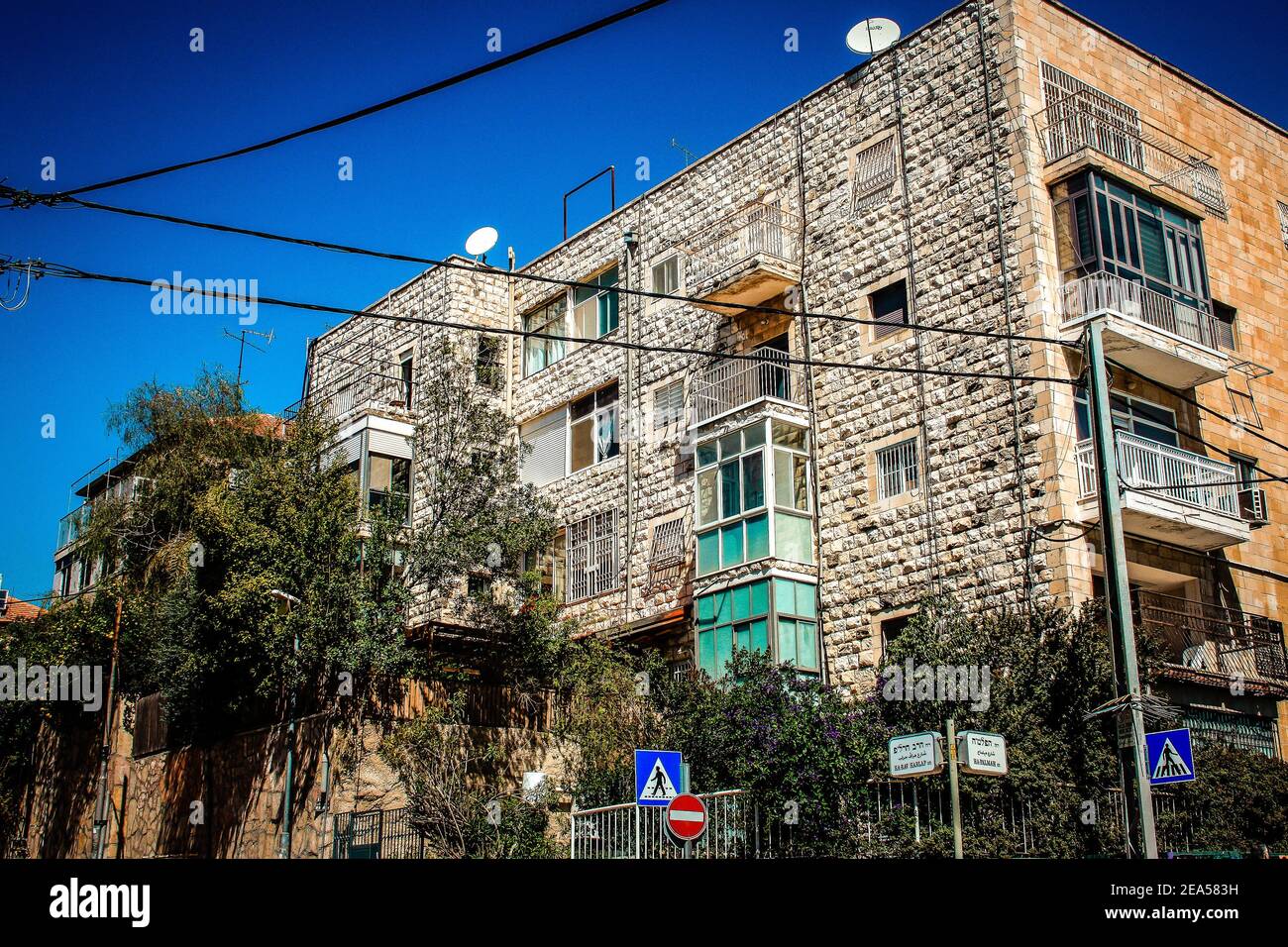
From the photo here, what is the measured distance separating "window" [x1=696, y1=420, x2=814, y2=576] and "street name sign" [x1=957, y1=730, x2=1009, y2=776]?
33.1 feet

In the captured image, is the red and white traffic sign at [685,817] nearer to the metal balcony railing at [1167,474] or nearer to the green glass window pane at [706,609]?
the metal balcony railing at [1167,474]

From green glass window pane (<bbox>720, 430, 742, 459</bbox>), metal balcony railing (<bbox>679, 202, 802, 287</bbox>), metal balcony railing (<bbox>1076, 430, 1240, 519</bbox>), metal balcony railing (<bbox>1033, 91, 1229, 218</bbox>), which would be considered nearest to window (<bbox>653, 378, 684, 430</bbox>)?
metal balcony railing (<bbox>679, 202, 802, 287</bbox>)

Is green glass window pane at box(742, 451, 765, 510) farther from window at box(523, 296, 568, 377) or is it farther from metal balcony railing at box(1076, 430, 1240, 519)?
window at box(523, 296, 568, 377)

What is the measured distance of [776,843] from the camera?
16.5m

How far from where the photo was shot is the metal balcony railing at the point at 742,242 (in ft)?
82.0

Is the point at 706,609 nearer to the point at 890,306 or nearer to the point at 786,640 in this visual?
the point at 786,640

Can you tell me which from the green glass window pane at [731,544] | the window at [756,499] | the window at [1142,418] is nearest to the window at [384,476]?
the window at [756,499]

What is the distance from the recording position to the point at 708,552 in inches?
944

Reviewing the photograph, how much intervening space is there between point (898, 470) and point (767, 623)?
3668 millimetres

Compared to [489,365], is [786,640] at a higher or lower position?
lower

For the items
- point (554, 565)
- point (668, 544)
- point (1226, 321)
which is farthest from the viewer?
point (554, 565)

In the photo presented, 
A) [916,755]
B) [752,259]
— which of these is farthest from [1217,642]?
[752,259]
